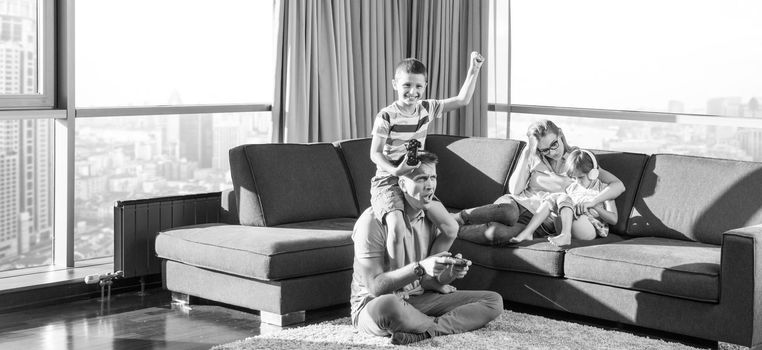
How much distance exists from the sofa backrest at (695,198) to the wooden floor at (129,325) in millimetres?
1559

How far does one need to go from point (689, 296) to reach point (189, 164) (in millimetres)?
2960

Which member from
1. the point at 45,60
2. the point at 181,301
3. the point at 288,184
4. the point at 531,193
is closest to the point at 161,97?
the point at 45,60

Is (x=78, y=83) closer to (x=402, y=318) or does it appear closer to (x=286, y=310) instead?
(x=286, y=310)

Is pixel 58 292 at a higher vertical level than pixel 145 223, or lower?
lower

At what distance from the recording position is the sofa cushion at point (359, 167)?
5.45 metres

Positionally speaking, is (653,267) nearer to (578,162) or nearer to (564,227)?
(564,227)

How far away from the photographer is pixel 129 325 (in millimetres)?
4465

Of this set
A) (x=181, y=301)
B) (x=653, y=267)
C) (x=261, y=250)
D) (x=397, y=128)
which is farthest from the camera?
(x=181, y=301)

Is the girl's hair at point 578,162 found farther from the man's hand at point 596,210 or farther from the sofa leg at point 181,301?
the sofa leg at point 181,301

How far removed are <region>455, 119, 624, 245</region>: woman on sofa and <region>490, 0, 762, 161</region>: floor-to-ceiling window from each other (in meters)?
1.10

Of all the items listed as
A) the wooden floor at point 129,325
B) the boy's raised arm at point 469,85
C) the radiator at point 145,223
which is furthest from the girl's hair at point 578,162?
the radiator at point 145,223

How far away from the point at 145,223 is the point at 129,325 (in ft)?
2.37

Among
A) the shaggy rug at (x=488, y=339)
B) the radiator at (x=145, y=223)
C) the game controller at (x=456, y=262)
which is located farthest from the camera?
the radiator at (x=145, y=223)

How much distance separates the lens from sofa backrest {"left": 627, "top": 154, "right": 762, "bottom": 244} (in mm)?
4535
